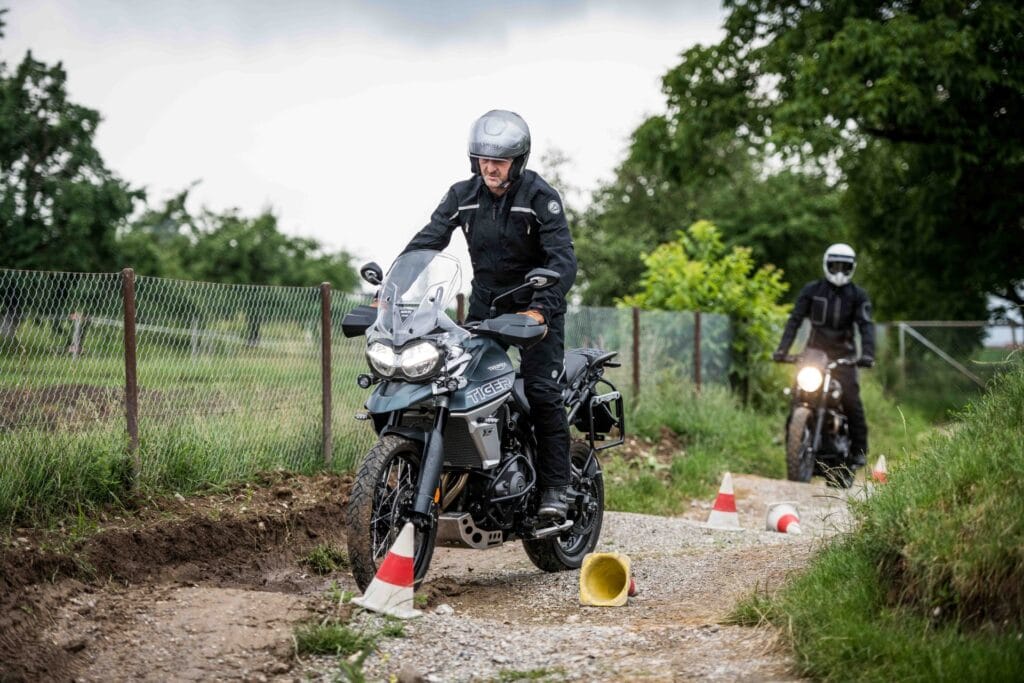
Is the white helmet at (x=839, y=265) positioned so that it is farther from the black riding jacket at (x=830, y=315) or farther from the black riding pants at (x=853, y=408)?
the black riding pants at (x=853, y=408)

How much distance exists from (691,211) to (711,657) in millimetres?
40501

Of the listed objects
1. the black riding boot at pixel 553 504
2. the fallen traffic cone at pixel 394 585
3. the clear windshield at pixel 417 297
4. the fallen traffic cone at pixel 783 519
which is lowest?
the fallen traffic cone at pixel 783 519

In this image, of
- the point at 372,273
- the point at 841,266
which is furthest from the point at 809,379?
the point at 372,273

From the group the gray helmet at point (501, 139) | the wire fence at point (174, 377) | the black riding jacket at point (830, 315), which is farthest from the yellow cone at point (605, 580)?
the black riding jacket at point (830, 315)

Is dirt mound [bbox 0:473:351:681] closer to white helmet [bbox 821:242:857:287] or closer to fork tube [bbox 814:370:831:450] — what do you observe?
fork tube [bbox 814:370:831:450]

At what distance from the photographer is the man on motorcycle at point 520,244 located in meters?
6.02

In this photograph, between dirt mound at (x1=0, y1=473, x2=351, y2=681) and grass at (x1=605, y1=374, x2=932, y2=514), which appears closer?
dirt mound at (x1=0, y1=473, x2=351, y2=681)

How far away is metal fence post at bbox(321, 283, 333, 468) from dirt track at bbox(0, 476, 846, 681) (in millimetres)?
762

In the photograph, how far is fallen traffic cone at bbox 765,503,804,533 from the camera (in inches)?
346

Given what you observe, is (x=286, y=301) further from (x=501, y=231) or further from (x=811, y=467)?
(x=811, y=467)

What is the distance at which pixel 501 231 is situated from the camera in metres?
6.18

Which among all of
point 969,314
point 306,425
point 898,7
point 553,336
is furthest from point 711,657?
point 969,314

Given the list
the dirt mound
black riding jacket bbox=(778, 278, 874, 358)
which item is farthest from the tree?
the dirt mound

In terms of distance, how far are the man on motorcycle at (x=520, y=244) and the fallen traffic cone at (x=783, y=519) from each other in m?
2.94
